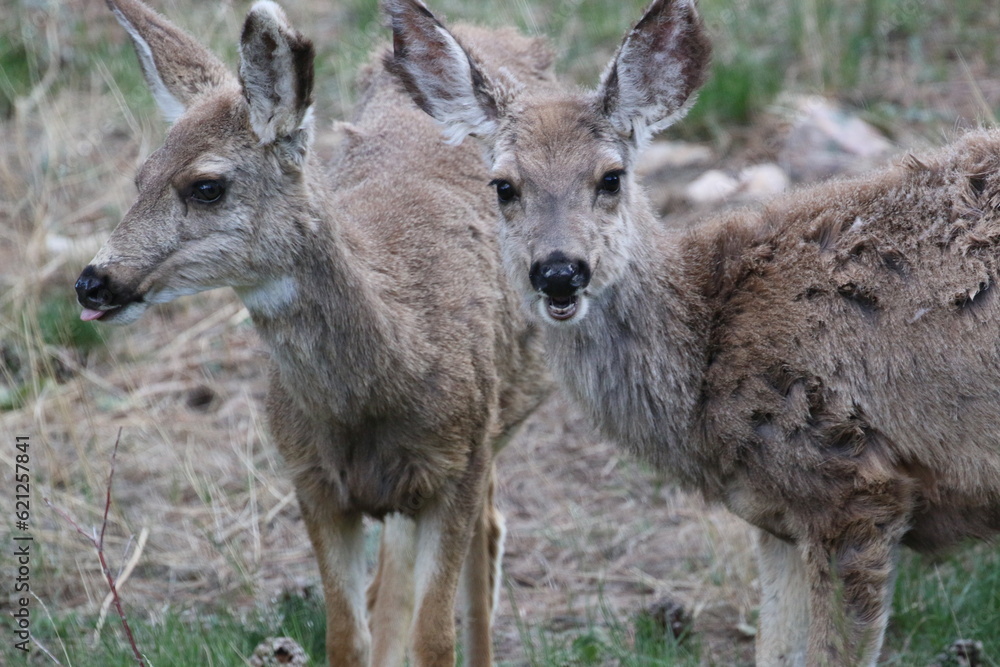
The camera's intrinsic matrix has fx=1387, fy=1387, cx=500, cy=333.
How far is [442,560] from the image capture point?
19.5 ft

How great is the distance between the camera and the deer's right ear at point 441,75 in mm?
5902

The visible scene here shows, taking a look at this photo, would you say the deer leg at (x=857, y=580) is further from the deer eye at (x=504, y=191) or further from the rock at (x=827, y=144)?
the rock at (x=827, y=144)

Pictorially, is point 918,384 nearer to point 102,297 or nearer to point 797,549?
point 797,549

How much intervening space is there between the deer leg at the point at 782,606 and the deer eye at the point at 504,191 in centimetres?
177

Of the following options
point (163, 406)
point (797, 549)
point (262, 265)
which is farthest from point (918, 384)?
point (163, 406)

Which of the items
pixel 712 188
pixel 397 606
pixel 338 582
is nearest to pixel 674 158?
pixel 712 188

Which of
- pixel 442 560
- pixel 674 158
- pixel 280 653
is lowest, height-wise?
pixel 280 653

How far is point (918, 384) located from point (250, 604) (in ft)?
12.1

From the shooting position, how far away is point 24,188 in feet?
34.6

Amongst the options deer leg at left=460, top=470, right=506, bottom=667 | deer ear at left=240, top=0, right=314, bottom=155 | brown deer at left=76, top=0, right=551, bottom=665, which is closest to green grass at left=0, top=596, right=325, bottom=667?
brown deer at left=76, top=0, right=551, bottom=665

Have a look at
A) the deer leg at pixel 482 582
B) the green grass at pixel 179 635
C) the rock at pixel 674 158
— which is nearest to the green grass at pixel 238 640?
the green grass at pixel 179 635

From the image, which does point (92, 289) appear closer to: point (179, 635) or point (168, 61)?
point (168, 61)

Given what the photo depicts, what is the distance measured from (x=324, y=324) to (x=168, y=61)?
1502 mm

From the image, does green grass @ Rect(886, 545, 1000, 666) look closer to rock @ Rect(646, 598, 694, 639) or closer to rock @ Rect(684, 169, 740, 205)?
rock @ Rect(646, 598, 694, 639)
